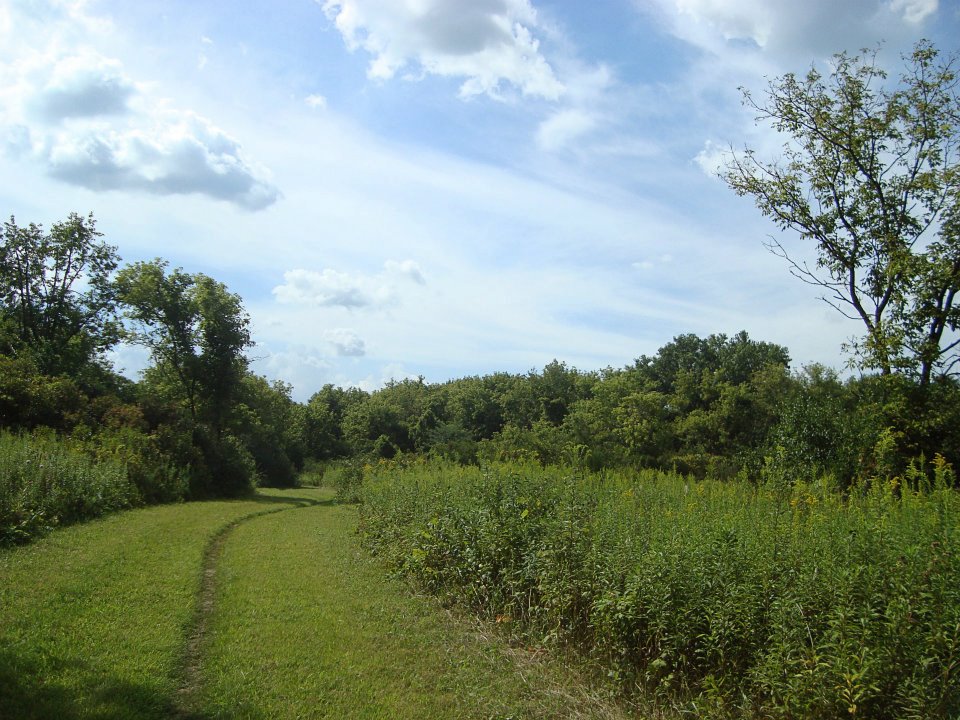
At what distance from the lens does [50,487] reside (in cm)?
1294

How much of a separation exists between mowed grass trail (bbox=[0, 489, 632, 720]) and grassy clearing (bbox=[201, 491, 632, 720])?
0.02 meters

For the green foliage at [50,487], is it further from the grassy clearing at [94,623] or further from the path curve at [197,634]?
the path curve at [197,634]

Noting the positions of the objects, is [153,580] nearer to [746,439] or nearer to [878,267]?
[878,267]

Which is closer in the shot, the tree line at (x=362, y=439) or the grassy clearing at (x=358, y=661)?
the grassy clearing at (x=358, y=661)

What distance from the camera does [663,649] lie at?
17.4 feet

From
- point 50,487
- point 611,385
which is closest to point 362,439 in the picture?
point 611,385

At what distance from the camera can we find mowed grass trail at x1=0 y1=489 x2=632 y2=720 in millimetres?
5207

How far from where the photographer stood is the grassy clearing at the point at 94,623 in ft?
16.5

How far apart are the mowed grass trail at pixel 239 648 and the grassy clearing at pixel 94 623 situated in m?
0.02

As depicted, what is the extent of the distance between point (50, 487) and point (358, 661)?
10.1 m

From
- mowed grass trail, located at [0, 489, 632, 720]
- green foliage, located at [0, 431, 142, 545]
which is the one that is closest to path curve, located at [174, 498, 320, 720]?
mowed grass trail, located at [0, 489, 632, 720]

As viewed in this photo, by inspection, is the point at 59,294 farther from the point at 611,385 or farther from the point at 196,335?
the point at 611,385

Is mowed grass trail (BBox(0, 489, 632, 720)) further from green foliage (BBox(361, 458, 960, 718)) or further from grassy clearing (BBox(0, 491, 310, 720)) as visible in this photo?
green foliage (BBox(361, 458, 960, 718))

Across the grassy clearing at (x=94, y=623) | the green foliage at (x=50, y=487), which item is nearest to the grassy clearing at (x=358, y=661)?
the grassy clearing at (x=94, y=623)
